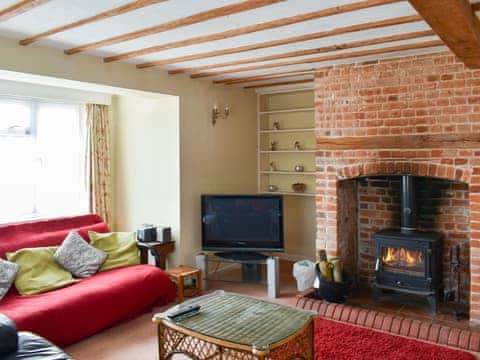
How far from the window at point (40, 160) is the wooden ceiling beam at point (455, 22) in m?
4.00

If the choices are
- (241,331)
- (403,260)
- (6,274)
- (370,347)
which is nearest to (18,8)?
(6,274)

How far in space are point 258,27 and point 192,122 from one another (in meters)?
2.01

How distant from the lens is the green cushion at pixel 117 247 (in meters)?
4.17

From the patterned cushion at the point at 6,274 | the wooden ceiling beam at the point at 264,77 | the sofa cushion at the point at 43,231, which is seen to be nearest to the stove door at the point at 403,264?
the wooden ceiling beam at the point at 264,77

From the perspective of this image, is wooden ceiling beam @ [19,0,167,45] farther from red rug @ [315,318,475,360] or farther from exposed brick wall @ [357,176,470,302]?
exposed brick wall @ [357,176,470,302]

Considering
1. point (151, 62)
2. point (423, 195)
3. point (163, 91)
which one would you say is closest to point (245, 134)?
point (163, 91)

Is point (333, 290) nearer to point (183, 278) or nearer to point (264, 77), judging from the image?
point (183, 278)

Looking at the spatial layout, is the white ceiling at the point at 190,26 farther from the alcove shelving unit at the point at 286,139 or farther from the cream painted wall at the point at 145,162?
the alcove shelving unit at the point at 286,139

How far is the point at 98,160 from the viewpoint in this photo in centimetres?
512

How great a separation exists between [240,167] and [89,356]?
3.01 m

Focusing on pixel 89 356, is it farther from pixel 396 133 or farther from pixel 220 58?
pixel 396 133

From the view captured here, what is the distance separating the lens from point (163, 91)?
177 inches

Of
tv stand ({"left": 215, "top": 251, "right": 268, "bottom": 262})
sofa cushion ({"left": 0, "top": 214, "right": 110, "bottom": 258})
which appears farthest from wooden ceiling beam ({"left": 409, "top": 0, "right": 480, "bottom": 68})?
sofa cushion ({"left": 0, "top": 214, "right": 110, "bottom": 258})

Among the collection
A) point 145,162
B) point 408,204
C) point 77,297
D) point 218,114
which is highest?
point 218,114
